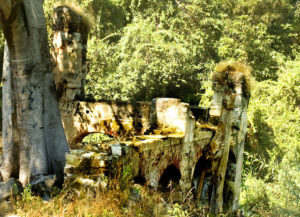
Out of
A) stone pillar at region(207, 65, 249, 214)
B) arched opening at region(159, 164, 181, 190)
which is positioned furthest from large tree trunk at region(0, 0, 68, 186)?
stone pillar at region(207, 65, 249, 214)

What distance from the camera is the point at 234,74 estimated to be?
24.0 ft

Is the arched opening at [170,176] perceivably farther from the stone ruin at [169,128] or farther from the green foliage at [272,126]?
the green foliage at [272,126]

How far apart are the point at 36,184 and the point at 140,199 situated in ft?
6.53

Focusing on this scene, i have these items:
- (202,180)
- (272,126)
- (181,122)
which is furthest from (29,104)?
(272,126)

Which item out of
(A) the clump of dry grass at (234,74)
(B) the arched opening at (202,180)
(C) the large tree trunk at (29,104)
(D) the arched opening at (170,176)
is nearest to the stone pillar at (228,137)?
(A) the clump of dry grass at (234,74)

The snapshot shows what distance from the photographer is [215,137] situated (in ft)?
23.4

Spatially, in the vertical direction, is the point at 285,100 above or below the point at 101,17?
below

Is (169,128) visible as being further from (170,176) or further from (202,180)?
(202,180)

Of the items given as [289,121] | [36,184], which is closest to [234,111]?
[36,184]

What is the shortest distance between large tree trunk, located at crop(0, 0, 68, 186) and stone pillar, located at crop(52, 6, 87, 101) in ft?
7.55

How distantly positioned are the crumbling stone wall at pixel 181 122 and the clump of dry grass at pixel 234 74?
0.02 m

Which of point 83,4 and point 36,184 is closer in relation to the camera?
point 36,184

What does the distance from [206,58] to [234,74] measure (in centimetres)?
1003

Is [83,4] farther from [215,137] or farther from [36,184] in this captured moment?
[36,184]
